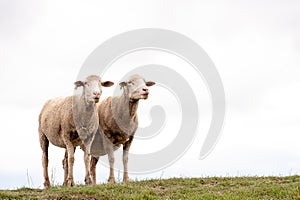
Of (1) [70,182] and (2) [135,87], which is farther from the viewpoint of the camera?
(2) [135,87]

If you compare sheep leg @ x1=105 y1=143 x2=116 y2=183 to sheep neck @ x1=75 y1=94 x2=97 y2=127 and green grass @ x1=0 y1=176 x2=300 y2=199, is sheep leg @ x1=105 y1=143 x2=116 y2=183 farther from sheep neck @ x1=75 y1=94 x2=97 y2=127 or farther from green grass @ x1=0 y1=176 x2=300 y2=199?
green grass @ x1=0 y1=176 x2=300 y2=199

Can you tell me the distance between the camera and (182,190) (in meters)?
14.3

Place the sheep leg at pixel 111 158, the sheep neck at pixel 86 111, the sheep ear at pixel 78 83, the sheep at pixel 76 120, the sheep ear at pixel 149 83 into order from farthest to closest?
1. the sheep ear at pixel 149 83
2. the sheep leg at pixel 111 158
3. the sheep ear at pixel 78 83
4. the sheep neck at pixel 86 111
5. the sheep at pixel 76 120

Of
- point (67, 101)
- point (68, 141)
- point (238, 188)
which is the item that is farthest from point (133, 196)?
point (67, 101)

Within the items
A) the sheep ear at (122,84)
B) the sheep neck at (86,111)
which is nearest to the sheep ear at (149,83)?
the sheep ear at (122,84)

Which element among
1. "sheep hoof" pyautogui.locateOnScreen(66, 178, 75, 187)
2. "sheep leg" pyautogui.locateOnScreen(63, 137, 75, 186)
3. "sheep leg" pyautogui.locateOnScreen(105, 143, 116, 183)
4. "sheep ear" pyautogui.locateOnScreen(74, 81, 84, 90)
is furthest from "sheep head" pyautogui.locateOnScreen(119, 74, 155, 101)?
"sheep hoof" pyautogui.locateOnScreen(66, 178, 75, 187)

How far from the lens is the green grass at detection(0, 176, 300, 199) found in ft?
44.1

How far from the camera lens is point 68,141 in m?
16.8

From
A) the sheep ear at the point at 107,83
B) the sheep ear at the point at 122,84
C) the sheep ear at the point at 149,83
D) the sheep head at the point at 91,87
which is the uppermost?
the sheep ear at the point at 149,83

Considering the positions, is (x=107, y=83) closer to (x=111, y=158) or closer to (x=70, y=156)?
(x=111, y=158)

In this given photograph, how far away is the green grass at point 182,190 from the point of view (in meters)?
13.4

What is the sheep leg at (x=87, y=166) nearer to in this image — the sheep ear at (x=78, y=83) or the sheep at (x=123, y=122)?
the sheep at (x=123, y=122)

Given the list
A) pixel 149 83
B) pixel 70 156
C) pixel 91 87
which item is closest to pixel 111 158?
pixel 70 156

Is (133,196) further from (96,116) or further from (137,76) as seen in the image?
(137,76)
